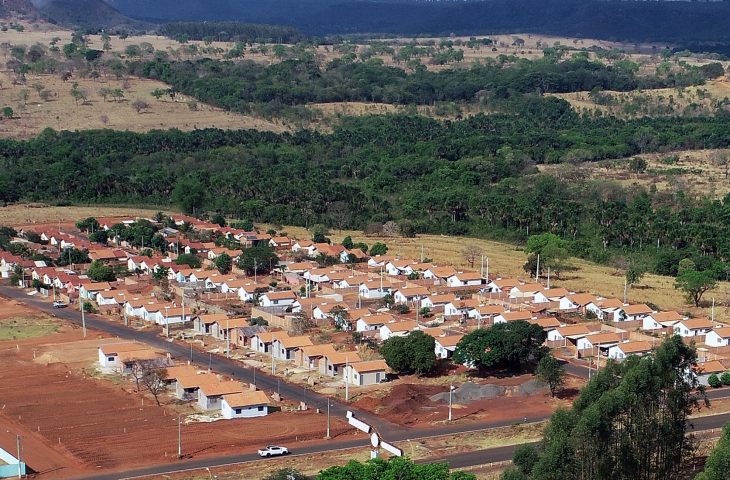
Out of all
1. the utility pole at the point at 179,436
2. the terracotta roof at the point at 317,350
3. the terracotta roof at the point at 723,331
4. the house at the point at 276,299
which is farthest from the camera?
the house at the point at 276,299

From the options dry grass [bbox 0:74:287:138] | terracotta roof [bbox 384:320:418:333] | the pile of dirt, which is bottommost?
the pile of dirt

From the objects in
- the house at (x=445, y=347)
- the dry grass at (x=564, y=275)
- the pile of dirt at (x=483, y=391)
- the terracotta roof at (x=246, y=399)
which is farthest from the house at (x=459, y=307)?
the terracotta roof at (x=246, y=399)

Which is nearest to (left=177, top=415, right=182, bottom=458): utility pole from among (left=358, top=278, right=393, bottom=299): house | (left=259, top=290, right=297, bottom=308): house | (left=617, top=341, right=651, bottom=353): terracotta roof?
(left=259, top=290, right=297, bottom=308): house

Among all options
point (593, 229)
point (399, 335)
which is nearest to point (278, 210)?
point (593, 229)

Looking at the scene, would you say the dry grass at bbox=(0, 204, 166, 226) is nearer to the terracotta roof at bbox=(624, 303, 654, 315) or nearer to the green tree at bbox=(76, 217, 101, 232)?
the green tree at bbox=(76, 217, 101, 232)

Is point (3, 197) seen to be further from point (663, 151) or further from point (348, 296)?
point (663, 151)

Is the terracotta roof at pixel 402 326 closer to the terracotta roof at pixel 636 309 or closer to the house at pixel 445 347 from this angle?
the house at pixel 445 347

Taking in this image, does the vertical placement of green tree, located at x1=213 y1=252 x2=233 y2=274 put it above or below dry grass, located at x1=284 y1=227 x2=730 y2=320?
above
